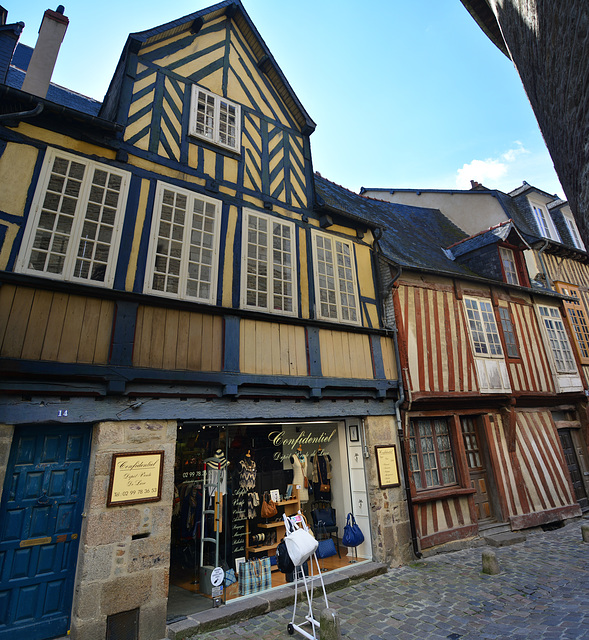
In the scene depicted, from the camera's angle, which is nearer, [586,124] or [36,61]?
[586,124]

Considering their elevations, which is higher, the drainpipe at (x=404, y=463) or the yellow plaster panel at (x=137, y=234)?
the yellow plaster panel at (x=137, y=234)

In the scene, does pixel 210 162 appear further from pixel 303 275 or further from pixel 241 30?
pixel 241 30

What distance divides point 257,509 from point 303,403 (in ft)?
5.97

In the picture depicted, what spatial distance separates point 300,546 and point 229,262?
3.60 metres

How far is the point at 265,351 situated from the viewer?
530 centimetres

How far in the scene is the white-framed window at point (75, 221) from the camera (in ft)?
13.5

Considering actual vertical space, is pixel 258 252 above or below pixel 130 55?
below

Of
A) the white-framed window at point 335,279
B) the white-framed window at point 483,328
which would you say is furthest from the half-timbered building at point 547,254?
the white-framed window at point 335,279

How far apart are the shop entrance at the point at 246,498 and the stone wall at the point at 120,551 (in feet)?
1.92

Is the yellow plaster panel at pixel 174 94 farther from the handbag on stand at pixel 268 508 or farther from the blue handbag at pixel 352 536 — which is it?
the blue handbag at pixel 352 536

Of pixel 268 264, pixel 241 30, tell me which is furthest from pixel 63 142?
pixel 241 30

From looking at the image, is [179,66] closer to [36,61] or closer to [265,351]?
[36,61]

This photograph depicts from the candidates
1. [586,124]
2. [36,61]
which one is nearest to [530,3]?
[586,124]

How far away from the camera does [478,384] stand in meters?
7.77
